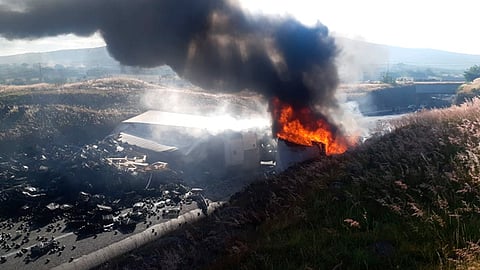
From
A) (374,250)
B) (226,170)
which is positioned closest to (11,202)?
(226,170)

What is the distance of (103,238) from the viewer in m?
16.6

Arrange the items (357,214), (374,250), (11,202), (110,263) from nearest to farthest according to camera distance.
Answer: (374,250), (357,214), (110,263), (11,202)

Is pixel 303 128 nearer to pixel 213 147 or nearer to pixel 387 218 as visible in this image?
pixel 213 147

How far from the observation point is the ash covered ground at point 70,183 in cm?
1758

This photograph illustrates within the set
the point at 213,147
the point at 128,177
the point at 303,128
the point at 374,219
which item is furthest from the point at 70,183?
the point at 374,219

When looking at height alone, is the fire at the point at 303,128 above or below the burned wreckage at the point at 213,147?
above

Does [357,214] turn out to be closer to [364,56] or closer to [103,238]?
[103,238]

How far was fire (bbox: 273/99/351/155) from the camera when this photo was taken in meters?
22.9

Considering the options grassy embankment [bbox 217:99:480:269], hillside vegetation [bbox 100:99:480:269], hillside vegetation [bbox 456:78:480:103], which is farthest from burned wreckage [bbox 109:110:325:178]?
hillside vegetation [bbox 456:78:480:103]

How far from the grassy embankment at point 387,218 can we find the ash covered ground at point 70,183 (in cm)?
1026

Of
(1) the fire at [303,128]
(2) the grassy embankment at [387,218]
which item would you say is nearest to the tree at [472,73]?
(1) the fire at [303,128]

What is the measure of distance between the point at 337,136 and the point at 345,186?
47.3 feet

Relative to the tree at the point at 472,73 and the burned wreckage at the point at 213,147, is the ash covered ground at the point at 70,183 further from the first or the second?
the tree at the point at 472,73

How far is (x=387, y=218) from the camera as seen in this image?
7.04 metres
